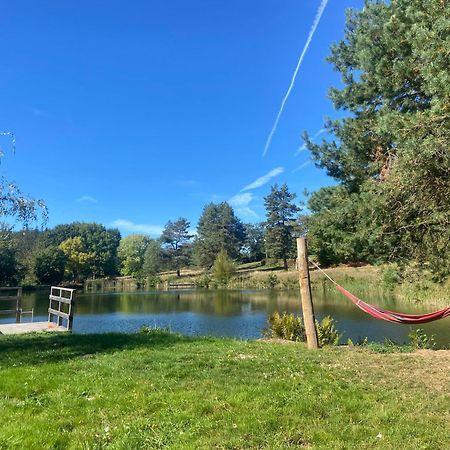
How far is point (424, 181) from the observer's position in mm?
6129

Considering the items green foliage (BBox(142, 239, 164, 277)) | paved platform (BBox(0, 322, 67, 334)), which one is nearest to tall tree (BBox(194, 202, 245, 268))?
green foliage (BBox(142, 239, 164, 277))

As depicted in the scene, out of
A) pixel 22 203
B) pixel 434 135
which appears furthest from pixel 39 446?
pixel 22 203

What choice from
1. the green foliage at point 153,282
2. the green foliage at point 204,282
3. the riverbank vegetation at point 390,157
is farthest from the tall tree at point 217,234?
the riverbank vegetation at point 390,157

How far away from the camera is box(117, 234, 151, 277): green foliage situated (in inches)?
3511

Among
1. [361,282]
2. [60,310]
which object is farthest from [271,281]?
[60,310]

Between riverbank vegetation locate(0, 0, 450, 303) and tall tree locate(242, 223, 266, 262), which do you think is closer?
riverbank vegetation locate(0, 0, 450, 303)

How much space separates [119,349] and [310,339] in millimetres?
3655

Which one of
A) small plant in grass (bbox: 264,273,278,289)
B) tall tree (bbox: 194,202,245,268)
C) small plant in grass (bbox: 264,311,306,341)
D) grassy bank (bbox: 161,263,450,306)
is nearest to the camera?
grassy bank (bbox: 161,263,450,306)

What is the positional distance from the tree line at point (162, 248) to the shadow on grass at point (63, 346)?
169ft

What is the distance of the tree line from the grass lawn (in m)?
55.6

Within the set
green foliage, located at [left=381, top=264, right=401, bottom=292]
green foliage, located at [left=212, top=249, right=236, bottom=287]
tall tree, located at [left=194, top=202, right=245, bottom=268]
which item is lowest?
green foliage, located at [left=381, top=264, right=401, bottom=292]

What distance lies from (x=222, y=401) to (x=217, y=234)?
73.1 metres

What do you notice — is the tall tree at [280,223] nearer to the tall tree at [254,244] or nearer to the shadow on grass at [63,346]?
the tall tree at [254,244]

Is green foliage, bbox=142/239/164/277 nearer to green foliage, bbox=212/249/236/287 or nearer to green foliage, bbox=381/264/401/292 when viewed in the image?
green foliage, bbox=212/249/236/287
